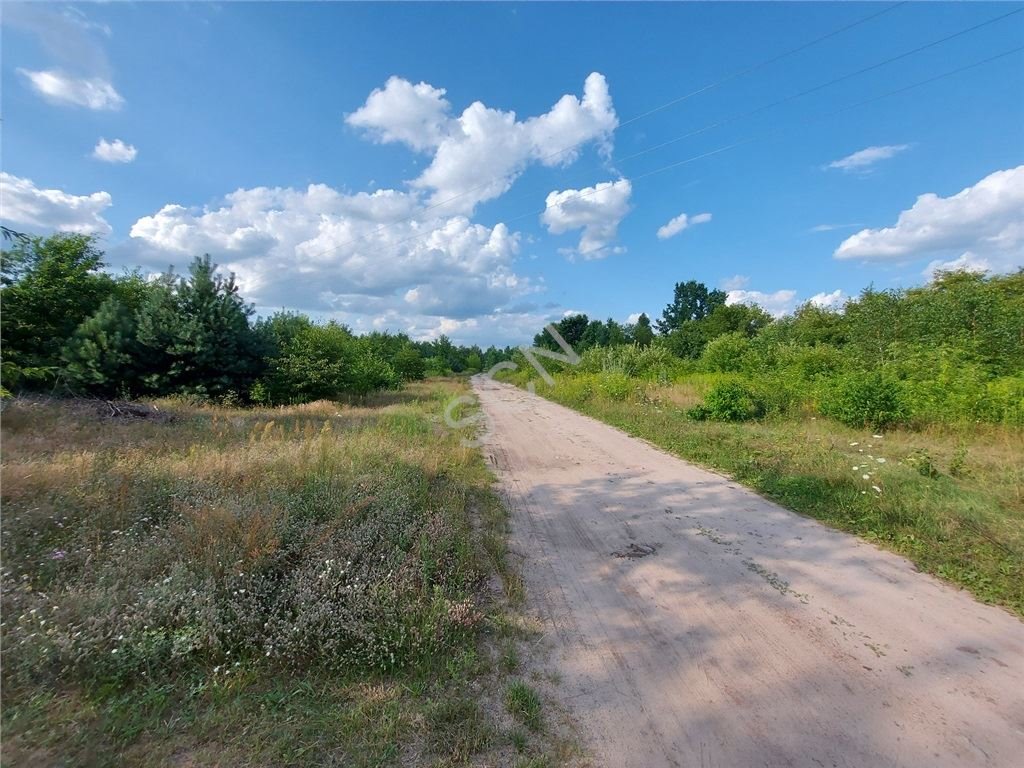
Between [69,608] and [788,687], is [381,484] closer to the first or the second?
[69,608]

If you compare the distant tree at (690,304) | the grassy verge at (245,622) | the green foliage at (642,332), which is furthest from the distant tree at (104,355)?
the distant tree at (690,304)

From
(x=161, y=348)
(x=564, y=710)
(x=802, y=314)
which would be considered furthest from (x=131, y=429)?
(x=802, y=314)

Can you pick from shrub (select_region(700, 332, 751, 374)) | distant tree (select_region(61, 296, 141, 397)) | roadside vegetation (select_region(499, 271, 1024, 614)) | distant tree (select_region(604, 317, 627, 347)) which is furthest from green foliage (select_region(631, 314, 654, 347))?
distant tree (select_region(61, 296, 141, 397))

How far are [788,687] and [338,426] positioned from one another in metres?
9.21

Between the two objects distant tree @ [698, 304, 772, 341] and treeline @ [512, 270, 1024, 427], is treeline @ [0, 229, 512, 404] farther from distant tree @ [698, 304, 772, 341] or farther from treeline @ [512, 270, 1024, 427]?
distant tree @ [698, 304, 772, 341]

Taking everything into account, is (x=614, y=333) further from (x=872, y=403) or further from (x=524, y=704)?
(x=524, y=704)

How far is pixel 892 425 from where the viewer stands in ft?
30.6

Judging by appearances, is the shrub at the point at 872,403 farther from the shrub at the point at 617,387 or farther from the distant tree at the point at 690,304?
the distant tree at the point at 690,304

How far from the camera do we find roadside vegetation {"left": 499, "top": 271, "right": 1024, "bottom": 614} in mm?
4438

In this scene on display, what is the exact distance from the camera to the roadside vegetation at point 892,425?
14.6 ft

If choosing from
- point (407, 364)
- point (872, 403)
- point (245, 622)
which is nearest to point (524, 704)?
point (245, 622)

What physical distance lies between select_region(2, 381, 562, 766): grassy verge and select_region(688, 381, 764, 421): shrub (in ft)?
29.5

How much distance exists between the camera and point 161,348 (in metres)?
13.2

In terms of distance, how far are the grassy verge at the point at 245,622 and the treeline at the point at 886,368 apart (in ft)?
31.6
